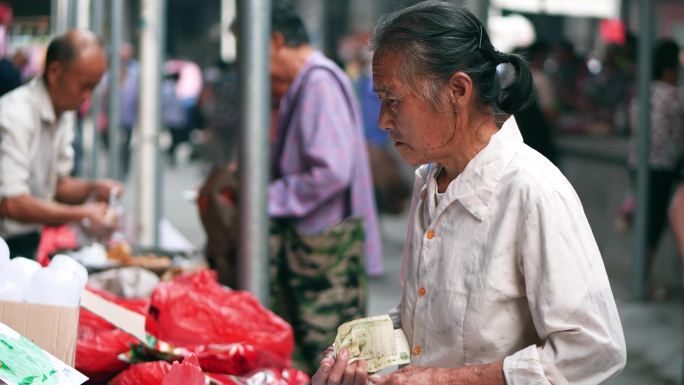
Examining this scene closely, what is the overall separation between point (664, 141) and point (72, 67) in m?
5.63

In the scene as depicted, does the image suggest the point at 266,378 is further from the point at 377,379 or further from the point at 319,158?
the point at 319,158

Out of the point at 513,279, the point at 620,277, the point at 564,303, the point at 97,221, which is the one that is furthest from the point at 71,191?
the point at 620,277

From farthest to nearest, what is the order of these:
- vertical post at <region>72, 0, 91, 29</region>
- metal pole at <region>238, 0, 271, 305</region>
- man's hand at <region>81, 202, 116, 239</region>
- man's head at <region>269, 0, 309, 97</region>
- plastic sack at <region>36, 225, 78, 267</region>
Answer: vertical post at <region>72, 0, 91, 29</region> < plastic sack at <region>36, 225, 78, 267</region> < man's head at <region>269, 0, 309, 97</region> < man's hand at <region>81, 202, 116, 239</region> < metal pole at <region>238, 0, 271, 305</region>

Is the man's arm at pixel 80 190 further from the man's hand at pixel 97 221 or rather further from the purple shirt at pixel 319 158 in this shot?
the purple shirt at pixel 319 158

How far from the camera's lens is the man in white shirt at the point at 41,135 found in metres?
4.07

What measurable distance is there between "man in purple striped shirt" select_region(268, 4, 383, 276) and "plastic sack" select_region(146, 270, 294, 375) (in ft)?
4.25

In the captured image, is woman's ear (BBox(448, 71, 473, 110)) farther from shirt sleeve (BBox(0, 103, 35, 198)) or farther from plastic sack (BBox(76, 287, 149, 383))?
shirt sleeve (BBox(0, 103, 35, 198))

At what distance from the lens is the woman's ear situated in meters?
2.23

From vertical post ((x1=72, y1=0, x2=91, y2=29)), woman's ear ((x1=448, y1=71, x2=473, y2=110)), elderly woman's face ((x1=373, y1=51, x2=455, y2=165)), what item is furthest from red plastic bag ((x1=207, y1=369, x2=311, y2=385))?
vertical post ((x1=72, y1=0, x2=91, y2=29))

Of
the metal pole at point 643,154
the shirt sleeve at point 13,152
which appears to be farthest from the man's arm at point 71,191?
the metal pole at point 643,154

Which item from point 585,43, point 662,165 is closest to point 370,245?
point 662,165

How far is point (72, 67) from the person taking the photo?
4160 mm

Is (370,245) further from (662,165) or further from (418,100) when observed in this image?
(662,165)

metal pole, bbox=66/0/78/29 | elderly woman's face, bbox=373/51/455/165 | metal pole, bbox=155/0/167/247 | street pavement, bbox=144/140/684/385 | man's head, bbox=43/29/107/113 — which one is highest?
elderly woman's face, bbox=373/51/455/165
